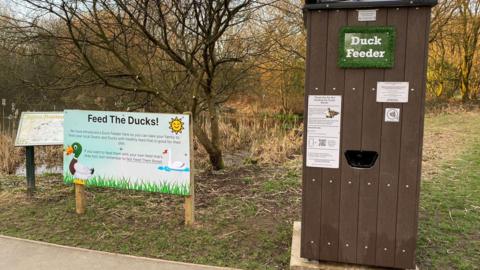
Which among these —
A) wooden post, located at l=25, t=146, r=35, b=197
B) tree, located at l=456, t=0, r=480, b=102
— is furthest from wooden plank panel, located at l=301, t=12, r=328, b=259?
tree, located at l=456, t=0, r=480, b=102

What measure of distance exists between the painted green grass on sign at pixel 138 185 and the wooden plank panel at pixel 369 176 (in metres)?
1.82

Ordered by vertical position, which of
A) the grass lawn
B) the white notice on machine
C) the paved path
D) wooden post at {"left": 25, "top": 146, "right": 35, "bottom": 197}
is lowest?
the paved path

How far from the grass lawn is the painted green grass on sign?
15.3 inches

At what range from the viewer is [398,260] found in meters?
3.22

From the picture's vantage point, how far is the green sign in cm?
303

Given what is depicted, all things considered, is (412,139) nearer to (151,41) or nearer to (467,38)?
(151,41)

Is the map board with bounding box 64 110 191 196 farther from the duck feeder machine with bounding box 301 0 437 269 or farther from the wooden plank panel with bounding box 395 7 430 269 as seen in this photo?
the wooden plank panel with bounding box 395 7 430 269

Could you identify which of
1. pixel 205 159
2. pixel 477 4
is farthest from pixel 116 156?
pixel 477 4

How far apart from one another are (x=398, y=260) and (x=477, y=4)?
22.8 meters

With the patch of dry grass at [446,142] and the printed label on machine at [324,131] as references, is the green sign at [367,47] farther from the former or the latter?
the patch of dry grass at [446,142]

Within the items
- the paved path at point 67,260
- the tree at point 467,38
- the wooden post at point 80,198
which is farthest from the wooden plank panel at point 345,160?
the tree at point 467,38

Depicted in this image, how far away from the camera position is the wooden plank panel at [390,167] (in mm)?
3016

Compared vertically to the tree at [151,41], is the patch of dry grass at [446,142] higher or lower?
lower

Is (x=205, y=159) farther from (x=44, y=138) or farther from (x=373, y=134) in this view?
(x=373, y=134)
